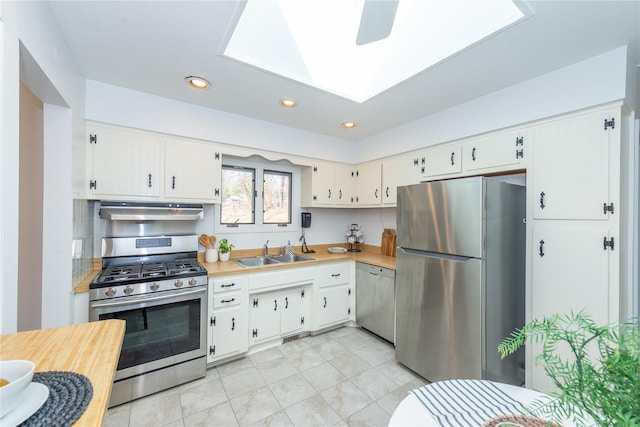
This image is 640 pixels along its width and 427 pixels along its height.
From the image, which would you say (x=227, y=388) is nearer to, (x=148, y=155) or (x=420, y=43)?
(x=148, y=155)

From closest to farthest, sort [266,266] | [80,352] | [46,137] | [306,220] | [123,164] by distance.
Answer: [80,352]
[46,137]
[123,164]
[266,266]
[306,220]

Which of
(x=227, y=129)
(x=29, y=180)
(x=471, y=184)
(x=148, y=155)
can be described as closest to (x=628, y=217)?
(x=471, y=184)

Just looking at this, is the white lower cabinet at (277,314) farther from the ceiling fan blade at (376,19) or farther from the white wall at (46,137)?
the ceiling fan blade at (376,19)

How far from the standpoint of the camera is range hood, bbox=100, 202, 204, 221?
226 centimetres

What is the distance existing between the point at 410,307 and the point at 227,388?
167cm

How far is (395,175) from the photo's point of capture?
3.16 meters

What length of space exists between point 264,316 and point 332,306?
83 cm

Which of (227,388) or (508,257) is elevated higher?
(508,257)

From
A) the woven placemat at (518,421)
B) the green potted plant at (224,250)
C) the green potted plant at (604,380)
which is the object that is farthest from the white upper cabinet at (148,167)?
Answer: the green potted plant at (604,380)

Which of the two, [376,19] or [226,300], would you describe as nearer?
[376,19]

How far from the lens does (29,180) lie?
5.73 ft

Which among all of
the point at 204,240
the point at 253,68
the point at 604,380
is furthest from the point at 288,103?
the point at 604,380

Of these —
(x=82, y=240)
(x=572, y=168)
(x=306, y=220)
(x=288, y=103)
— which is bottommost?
(x=82, y=240)

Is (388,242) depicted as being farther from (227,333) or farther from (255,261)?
(227,333)
